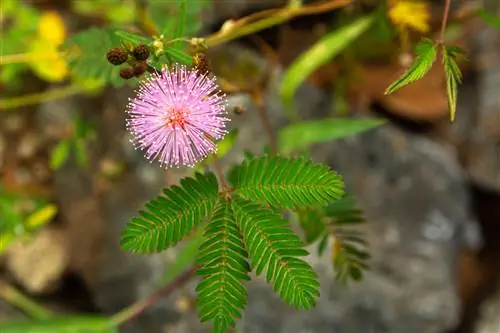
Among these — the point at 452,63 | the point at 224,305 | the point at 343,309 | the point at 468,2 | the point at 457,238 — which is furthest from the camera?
the point at 468,2

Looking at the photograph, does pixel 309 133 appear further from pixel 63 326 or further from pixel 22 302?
pixel 22 302

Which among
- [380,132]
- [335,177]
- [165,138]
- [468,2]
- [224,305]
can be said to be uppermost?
[468,2]

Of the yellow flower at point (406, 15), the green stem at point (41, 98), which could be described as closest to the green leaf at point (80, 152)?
the green stem at point (41, 98)

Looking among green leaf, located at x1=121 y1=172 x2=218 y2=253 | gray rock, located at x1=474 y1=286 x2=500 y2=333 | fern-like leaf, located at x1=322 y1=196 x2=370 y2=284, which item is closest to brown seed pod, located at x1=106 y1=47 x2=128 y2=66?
green leaf, located at x1=121 y1=172 x2=218 y2=253

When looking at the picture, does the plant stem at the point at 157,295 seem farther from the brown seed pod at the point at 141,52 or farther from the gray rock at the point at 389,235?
the brown seed pod at the point at 141,52

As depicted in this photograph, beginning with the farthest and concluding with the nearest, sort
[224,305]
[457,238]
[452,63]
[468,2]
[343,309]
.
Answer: [468,2] → [457,238] → [343,309] → [452,63] → [224,305]

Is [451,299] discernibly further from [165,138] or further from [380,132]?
[165,138]

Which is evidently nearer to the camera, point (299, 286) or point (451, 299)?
point (299, 286)

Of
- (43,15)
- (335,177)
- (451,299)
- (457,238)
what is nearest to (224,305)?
(335,177)

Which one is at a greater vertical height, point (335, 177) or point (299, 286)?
point (335, 177)
